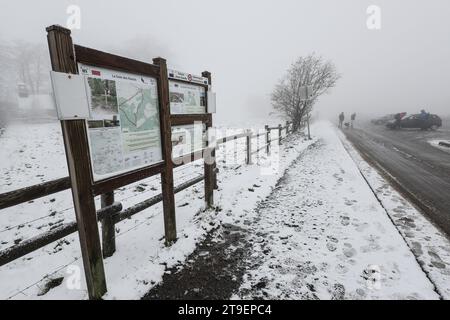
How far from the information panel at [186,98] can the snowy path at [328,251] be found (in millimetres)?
2527

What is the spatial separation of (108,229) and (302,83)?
1861 cm

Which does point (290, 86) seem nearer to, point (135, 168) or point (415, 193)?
point (415, 193)

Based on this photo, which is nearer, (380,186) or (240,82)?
(380,186)

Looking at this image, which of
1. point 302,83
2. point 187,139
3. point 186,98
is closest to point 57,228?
point 187,139

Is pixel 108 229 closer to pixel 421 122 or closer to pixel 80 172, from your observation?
pixel 80 172

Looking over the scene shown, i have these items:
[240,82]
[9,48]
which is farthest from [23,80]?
[240,82]

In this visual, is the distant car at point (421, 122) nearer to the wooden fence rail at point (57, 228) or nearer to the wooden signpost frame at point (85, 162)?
the wooden fence rail at point (57, 228)

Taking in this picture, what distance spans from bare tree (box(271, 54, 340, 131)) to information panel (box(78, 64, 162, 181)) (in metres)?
16.3

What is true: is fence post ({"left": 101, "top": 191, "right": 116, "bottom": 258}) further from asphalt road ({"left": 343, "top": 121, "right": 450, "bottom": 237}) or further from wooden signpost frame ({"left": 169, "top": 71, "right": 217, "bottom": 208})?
asphalt road ({"left": 343, "top": 121, "right": 450, "bottom": 237})

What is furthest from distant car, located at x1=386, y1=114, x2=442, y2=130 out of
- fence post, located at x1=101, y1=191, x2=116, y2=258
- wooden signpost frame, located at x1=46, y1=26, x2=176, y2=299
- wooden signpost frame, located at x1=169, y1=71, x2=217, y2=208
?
fence post, located at x1=101, y1=191, x2=116, y2=258

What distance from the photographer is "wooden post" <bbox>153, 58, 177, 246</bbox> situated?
3318mm

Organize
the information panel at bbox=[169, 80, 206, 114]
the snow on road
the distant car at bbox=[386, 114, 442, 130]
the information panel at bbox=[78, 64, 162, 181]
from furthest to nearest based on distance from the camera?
1. the distant car at bbox=[386, 114, 442, 130]
2. the information panel at bbox=[169, 80, 206, 114]
3. the snow on road
4. the information panel at bbox=[78, 64, 162, 181]

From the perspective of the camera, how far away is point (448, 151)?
11.9 metres
